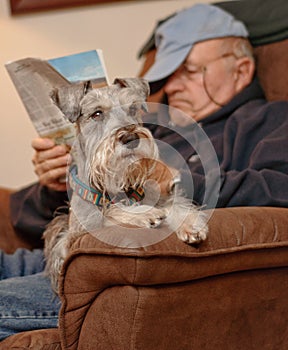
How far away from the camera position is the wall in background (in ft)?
9.32

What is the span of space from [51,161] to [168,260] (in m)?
0.75

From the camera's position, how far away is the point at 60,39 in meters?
2.91

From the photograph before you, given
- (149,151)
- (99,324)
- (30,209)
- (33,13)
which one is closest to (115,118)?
(149,151)

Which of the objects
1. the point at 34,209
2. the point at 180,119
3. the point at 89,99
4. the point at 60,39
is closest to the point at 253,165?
the point at 180,119

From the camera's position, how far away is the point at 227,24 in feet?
7.45

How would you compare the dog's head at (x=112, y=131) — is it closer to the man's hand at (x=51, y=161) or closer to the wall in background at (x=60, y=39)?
the man's hand at (x=51, y=161)

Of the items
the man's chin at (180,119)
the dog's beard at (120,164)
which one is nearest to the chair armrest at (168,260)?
the dog's beard at (120,164)

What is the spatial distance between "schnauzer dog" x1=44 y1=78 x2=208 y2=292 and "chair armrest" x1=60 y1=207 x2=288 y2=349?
0.19 ft

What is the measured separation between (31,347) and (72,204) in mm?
381

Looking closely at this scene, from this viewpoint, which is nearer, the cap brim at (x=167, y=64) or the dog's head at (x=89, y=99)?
the dog's head at (x=89, y=99)

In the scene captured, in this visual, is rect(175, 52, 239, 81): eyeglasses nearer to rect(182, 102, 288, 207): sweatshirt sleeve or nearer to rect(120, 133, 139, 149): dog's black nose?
rect(182, 102, 288, 207): sweatshirt sleeve

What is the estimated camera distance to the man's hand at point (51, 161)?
1.92 m

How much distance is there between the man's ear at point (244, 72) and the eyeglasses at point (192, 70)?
34 millimetres

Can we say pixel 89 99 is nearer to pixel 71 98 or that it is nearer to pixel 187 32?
pixel 71 98
